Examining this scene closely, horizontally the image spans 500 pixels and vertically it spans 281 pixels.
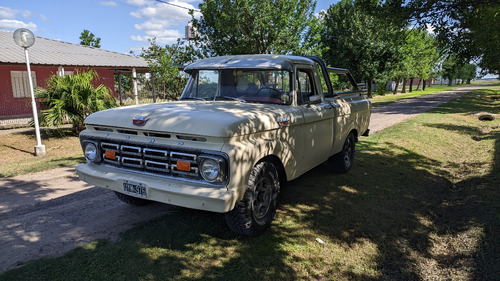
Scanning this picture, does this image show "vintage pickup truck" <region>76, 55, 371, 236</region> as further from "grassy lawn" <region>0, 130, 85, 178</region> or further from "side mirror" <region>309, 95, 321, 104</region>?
"grassy lawn" <region>0, 130, 85, 178</region>

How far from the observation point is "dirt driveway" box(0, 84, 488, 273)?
3.56m

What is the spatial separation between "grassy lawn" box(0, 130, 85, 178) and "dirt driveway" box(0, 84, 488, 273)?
4.24 feet

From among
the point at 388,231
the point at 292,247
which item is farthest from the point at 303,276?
the point at 388,231

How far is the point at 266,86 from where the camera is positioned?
4.50 metres

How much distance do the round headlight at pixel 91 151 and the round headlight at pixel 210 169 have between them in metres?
1.55

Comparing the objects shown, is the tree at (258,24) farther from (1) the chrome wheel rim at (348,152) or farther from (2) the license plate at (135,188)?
(2) the license plate at (135,188)

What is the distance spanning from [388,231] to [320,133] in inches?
62.9

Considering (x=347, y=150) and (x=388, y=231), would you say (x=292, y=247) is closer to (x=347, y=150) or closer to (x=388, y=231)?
(x=388, y=231)

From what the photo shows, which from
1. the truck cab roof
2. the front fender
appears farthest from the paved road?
the front fender

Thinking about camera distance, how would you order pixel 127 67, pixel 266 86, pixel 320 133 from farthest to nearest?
pixel 127 67 < pixel 320 133 < pixel 266 86

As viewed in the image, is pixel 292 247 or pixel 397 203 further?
pixel 397 203

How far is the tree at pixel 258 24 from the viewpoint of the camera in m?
16.4

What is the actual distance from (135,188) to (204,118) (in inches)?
41.1

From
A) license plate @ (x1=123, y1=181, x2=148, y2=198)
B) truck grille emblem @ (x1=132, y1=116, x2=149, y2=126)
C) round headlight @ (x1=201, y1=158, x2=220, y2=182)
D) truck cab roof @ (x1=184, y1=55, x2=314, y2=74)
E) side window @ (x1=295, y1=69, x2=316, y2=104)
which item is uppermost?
truck cab roof @ (x1=184, y1=55, x2=314, y2=74)
